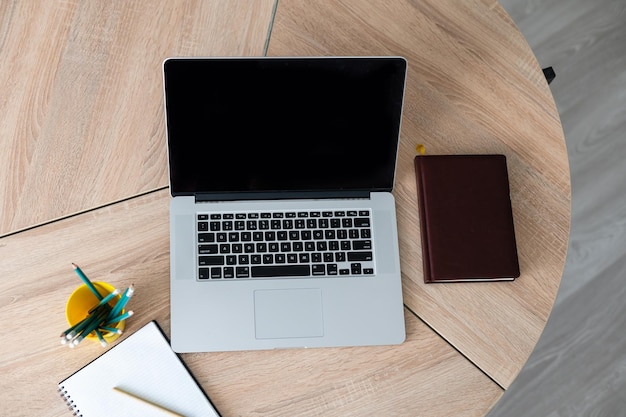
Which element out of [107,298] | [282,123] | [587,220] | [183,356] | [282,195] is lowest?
[587,220]

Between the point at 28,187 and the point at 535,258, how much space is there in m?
0.96

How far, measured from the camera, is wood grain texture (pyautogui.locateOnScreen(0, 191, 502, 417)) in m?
1.06

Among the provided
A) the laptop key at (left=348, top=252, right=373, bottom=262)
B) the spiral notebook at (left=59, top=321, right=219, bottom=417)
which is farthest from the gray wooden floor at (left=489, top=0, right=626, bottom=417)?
the spiral notebook at (left=59, top=321, right=219, bottom=417)

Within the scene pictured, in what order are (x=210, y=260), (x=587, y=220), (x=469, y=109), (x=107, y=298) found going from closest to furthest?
1. (x=107, y=298)
2. (x=210, y=260)
3. (x=469, y=109)
4. (x=587, y=220)

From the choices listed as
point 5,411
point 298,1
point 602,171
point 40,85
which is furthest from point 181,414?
point 602,171

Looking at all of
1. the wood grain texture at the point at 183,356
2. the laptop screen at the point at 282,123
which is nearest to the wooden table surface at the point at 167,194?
the wood grain texture at the point at 183,356

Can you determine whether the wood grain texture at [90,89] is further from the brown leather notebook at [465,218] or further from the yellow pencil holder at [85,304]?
the brown leather notebook at [465,218]

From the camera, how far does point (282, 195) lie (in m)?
1.12

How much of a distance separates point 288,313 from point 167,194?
0.32 meters

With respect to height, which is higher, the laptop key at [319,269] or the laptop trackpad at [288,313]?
the laptop key at [319,269]

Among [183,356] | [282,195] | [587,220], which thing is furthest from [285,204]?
[587,220]

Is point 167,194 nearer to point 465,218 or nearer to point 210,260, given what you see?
point 210,260

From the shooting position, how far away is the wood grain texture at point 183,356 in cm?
106

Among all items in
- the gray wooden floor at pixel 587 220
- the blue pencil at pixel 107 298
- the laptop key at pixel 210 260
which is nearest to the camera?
the blue pencil at pixel 107 298
